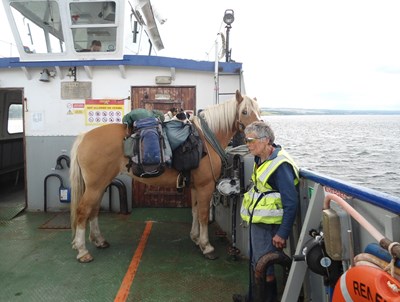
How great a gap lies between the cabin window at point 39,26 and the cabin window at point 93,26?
394 millimetres

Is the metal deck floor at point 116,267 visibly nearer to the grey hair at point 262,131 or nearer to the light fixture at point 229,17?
the grey hair at point 262,131

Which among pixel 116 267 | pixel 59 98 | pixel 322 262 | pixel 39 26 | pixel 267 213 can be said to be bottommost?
pixel 116 267

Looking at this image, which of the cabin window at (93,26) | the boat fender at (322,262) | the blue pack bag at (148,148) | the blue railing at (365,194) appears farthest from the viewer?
the cabin window at (93,26)

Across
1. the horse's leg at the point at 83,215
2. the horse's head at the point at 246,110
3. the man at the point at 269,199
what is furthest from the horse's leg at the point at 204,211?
the man at the point at 269,199

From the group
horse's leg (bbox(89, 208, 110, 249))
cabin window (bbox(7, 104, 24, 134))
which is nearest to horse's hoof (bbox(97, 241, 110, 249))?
horse's leg (bbox(89, 208, 110, 249))

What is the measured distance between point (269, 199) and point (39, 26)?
565 cm

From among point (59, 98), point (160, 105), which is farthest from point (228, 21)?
point (59, 98)

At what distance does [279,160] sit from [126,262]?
2.45 meters

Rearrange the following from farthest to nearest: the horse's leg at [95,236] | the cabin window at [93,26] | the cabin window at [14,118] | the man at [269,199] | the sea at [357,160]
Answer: the sea at [357,160] → the cabin window at [14,118] → the cabin window at [93,26] → the horse's leg at [95,236] → the man at [269,199]

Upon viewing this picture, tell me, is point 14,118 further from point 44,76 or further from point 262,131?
point 262,131

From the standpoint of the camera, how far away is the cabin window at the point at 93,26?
5.54m

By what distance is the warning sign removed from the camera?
5820 mm

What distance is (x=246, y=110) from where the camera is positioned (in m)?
3.93

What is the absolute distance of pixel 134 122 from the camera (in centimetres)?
380
